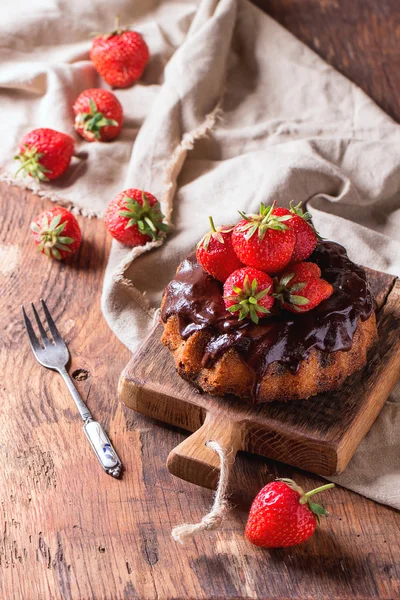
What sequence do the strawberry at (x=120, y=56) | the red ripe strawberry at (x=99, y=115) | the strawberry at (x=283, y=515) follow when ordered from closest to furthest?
the strawberry at (x=283, y=515) → the red ripe strawberry at (x=99, y=115) → the strawberry at (x=120, y=56)

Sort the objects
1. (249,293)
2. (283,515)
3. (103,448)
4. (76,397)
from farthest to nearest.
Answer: (76,397) → (103,448) → (249,293) → (283,515)

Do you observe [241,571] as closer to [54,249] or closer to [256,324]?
[256,324]

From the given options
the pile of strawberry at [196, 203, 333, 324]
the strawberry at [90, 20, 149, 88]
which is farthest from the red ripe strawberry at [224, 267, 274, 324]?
the strawberry at [90, 20, 149, 88]

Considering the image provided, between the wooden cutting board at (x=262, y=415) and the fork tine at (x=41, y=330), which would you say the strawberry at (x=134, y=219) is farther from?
the wooden cutting board at (x=262, y=415)

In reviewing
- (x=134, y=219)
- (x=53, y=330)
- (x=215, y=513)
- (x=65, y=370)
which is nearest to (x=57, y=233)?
(x=134, y=219)

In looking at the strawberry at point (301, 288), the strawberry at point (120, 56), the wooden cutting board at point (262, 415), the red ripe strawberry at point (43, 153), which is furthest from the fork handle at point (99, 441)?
the strawberry at point (120, 56)

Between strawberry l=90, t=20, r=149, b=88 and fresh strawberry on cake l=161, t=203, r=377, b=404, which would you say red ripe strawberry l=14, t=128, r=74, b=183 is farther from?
fresh strawberry on cake l=161, t=203, r=377, b=404

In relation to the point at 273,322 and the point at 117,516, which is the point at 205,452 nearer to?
the point at 117,516
